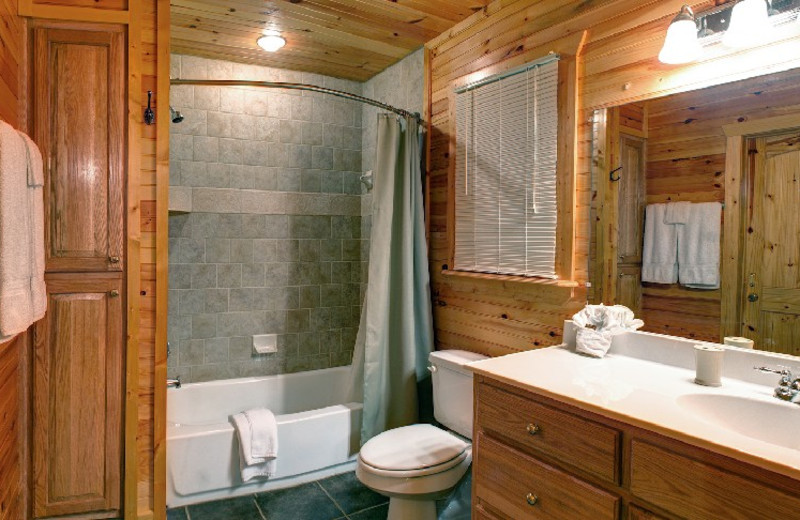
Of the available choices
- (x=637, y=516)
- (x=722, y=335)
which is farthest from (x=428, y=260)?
(x=637, y=516)

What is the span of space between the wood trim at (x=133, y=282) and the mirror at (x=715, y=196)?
71.6 inches

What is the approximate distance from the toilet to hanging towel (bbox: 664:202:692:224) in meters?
0.86

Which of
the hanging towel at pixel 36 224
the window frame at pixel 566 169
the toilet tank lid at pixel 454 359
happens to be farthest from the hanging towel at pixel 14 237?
the window frame at pixel 566 169

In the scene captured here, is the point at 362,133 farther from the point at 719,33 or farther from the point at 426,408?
the point at 719,33

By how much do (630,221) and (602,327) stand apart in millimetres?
399

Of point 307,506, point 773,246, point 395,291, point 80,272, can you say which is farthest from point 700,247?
point 80,272

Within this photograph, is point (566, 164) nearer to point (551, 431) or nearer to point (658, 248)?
point (658, 248)

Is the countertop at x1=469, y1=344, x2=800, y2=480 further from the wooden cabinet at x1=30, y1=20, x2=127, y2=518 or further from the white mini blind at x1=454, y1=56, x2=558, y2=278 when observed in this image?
the wooden cabinet at x1=30, y1=20, x2=127, y2=518

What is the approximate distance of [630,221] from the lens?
180cm

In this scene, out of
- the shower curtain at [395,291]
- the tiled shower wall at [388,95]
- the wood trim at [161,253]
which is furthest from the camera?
the tiled shower wall at [388,95]

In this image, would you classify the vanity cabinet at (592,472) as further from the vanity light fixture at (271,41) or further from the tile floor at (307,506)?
the vanity light fixture at (271,41)

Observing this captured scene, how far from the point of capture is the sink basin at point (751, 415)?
123 centimetres

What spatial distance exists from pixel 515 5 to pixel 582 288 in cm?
131

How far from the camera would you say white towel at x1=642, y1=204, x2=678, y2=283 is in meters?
1.70
